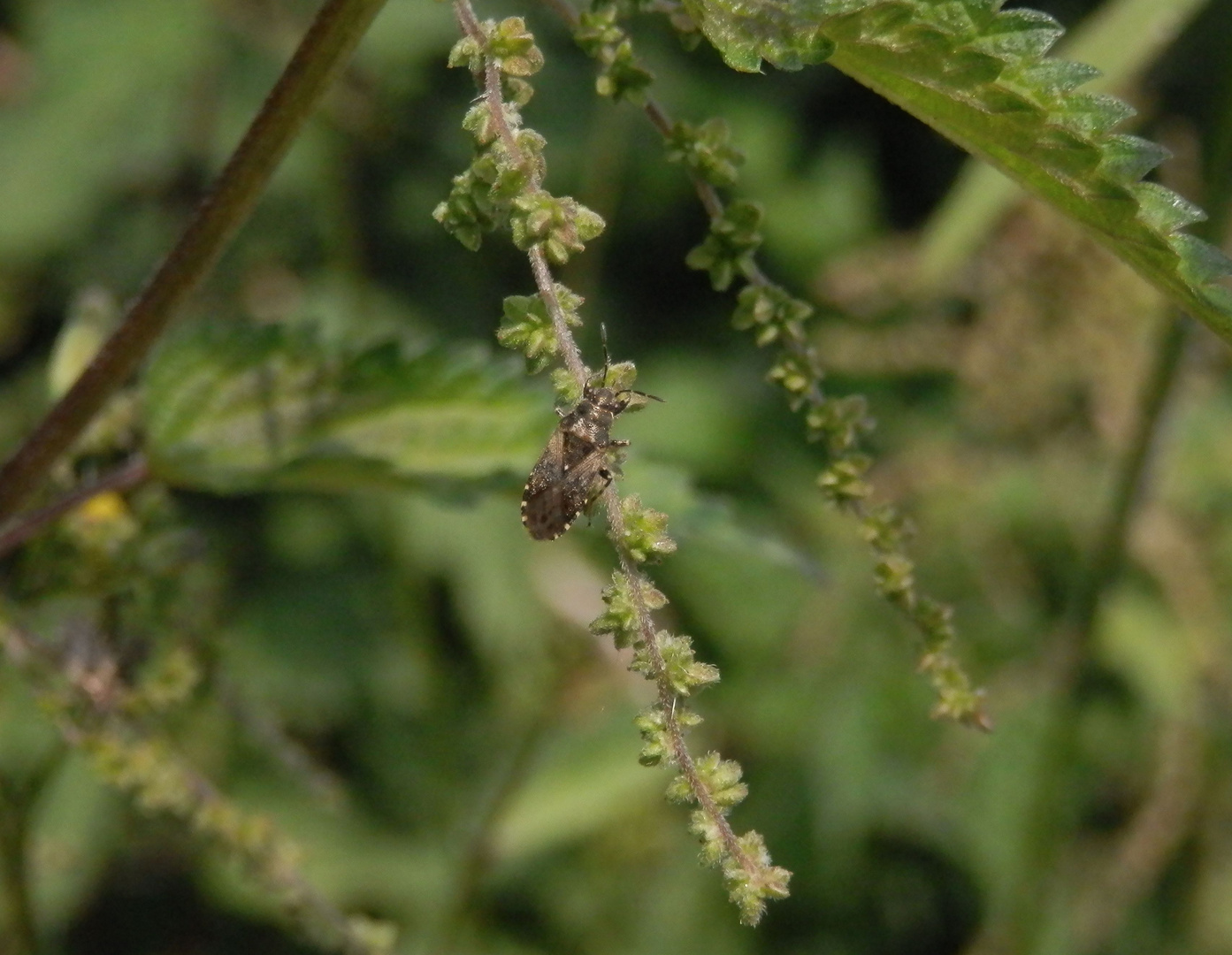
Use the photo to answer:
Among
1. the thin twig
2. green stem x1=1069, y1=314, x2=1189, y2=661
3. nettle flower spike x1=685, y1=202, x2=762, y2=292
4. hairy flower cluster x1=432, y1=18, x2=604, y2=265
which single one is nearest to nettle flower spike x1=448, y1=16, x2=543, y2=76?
hairy flower cluster x1=432, y1=18, x2=604, y2=265

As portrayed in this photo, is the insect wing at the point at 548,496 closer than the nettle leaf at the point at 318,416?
Yes

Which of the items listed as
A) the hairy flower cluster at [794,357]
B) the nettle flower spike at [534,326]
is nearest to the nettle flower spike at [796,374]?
the hairy flower cluster at [794,357]

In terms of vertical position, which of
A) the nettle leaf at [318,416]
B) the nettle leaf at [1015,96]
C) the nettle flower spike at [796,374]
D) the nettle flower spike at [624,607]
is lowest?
the nettle leaf at [318,416]

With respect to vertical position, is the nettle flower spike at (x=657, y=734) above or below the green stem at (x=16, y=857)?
above

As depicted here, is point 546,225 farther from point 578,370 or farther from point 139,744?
point 139,744

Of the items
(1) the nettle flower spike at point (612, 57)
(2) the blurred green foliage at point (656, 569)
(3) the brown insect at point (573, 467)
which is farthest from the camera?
(2) the blurred green foliage at point (656, 569)

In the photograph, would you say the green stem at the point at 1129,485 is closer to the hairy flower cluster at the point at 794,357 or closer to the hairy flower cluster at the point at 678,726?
the hairy flower cluster at the point at 794,357

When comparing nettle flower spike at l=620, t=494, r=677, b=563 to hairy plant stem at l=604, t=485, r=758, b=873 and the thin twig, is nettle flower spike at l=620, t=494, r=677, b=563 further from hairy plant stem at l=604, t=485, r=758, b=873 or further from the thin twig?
the thin twig

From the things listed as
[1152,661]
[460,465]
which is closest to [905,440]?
[1152,661]
